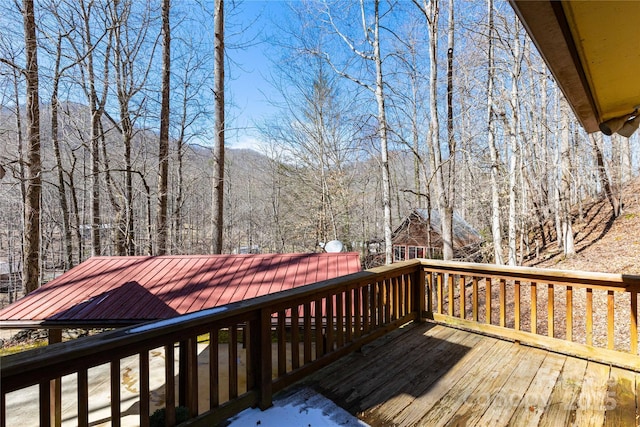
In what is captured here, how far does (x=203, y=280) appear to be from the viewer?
17.4ft

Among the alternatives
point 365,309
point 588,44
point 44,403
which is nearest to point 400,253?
point 365,309

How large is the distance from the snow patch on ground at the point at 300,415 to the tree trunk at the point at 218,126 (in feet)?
21.0

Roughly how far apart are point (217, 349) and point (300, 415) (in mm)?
733

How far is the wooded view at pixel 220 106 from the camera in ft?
25.6

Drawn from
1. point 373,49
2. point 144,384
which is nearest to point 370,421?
point 144,384

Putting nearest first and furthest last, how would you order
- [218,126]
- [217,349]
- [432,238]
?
[217,349] < [218,126] < [432,238]

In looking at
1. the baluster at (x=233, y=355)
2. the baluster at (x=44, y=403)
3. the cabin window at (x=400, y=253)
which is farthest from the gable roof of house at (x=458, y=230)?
the baluster at (x=44, y=403)

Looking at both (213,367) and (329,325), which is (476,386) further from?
(213,367)

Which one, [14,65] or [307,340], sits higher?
[14,65]

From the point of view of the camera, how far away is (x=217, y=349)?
199 cm

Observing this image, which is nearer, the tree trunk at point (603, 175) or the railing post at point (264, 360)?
the railing post at point (264, 360)

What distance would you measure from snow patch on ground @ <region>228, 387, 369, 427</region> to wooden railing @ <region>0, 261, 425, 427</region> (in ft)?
0.28

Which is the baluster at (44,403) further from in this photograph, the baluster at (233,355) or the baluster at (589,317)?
the baluster at (589,317)

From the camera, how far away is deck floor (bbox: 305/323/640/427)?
81.1 inches
